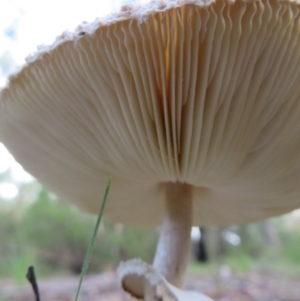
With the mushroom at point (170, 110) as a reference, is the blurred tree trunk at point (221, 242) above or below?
above

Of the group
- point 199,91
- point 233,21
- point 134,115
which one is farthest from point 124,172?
point 233,21

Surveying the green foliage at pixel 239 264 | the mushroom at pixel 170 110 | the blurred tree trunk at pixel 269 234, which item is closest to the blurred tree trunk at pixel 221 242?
the green foliage at pixel 239 264

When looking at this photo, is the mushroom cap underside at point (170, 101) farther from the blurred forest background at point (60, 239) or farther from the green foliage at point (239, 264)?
the green foliage at point (239, 264)

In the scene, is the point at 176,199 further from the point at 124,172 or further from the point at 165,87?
the point at 165,87

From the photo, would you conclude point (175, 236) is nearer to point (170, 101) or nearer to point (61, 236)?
point (170, 101)

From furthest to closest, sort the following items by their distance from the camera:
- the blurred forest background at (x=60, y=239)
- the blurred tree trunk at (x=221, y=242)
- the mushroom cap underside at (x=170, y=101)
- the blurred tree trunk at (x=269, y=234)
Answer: the blurred tree trunk at (x=269, y=234) → the blurred tree trunk at (x=221, y=242) → the blurred forest background at (x=60, y=239) → the mushroom cap underside at (x=170, y=101)

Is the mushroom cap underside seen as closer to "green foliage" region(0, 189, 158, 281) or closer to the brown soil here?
the brown soil

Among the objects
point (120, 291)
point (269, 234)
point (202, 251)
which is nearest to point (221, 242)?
point (202, 251)
